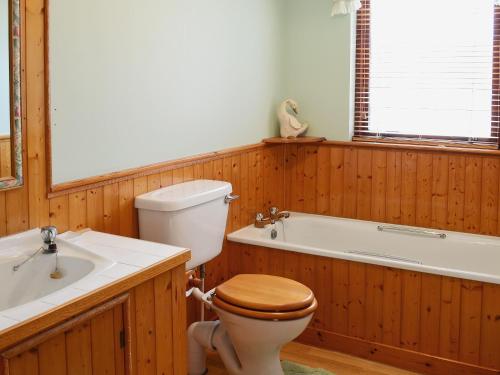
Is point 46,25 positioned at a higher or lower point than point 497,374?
higher

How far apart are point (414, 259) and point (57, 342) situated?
7.78 ft

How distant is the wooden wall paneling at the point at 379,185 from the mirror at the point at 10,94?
2.14m

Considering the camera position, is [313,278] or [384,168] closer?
[313,278]

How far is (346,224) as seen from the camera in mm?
3656

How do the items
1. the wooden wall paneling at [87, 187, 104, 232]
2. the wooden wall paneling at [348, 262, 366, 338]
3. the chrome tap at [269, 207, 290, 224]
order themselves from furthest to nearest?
the chrome tap at [269, 207, 290, 224], the wooden wall paneling at [348, 262, 366, 338], the wooden wall paneling at [87, 187, 104, 232]

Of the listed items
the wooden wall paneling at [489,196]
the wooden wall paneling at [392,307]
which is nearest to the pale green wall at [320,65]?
the wooden wall paneling at [489,196]

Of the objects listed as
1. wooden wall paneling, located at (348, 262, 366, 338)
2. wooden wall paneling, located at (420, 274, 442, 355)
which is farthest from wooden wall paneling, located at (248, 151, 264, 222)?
wooden wall paneling, located at (420, 274, 442, 355)

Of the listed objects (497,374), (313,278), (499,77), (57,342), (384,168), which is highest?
(499,77)

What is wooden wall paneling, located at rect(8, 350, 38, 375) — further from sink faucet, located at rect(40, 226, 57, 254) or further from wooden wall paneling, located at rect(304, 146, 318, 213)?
wooden wall paneling, located at rect(304, 146, 318, 213)

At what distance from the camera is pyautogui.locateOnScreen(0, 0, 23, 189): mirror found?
197 centimetres

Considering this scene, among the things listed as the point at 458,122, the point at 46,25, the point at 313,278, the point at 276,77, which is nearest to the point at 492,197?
the point at 458,122

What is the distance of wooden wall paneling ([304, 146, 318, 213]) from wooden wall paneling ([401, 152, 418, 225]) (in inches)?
21.0

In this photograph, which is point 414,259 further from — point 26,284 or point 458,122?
point 26,284

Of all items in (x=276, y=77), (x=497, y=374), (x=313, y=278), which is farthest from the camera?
(x=276, y=77)
